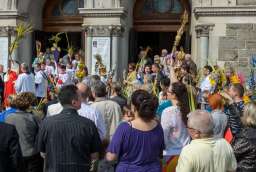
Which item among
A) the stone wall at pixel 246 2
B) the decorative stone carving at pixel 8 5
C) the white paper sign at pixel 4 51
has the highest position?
the decorative stone carving at pixel 8 5

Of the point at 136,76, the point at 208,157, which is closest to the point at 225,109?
the point at 208,157

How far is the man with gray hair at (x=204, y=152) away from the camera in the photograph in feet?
12.8

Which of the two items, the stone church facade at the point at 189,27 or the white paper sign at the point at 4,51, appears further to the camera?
the white paper sign at the point at 4,51

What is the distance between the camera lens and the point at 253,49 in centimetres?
1477

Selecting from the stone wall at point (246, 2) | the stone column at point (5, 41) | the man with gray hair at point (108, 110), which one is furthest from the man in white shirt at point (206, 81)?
the stone column at point (5, 41)

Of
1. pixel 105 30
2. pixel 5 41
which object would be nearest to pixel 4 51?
pixel 5 41

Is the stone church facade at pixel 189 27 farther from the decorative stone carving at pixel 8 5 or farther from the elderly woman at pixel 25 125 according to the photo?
the elderly woman at pixel 25 125

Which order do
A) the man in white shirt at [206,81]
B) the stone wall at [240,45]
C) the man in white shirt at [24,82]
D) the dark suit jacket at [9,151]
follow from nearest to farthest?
the dark suit jacket at [9,151]
the man in white shirt at [206,81]
the man in white shirt at [24,82]
the stone wall at [240,45]

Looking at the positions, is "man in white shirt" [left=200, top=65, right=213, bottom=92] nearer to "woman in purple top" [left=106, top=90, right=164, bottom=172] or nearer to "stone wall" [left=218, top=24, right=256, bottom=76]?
"stone wall" [left=218, top=24, right=256, bottom=76]

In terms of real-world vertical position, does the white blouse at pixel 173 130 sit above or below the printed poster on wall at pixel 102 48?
below

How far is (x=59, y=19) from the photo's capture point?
60.8ft

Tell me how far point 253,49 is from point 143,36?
19.4 feet

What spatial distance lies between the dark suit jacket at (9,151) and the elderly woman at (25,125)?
3.35 ft

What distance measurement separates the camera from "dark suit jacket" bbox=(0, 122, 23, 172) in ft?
14.9
